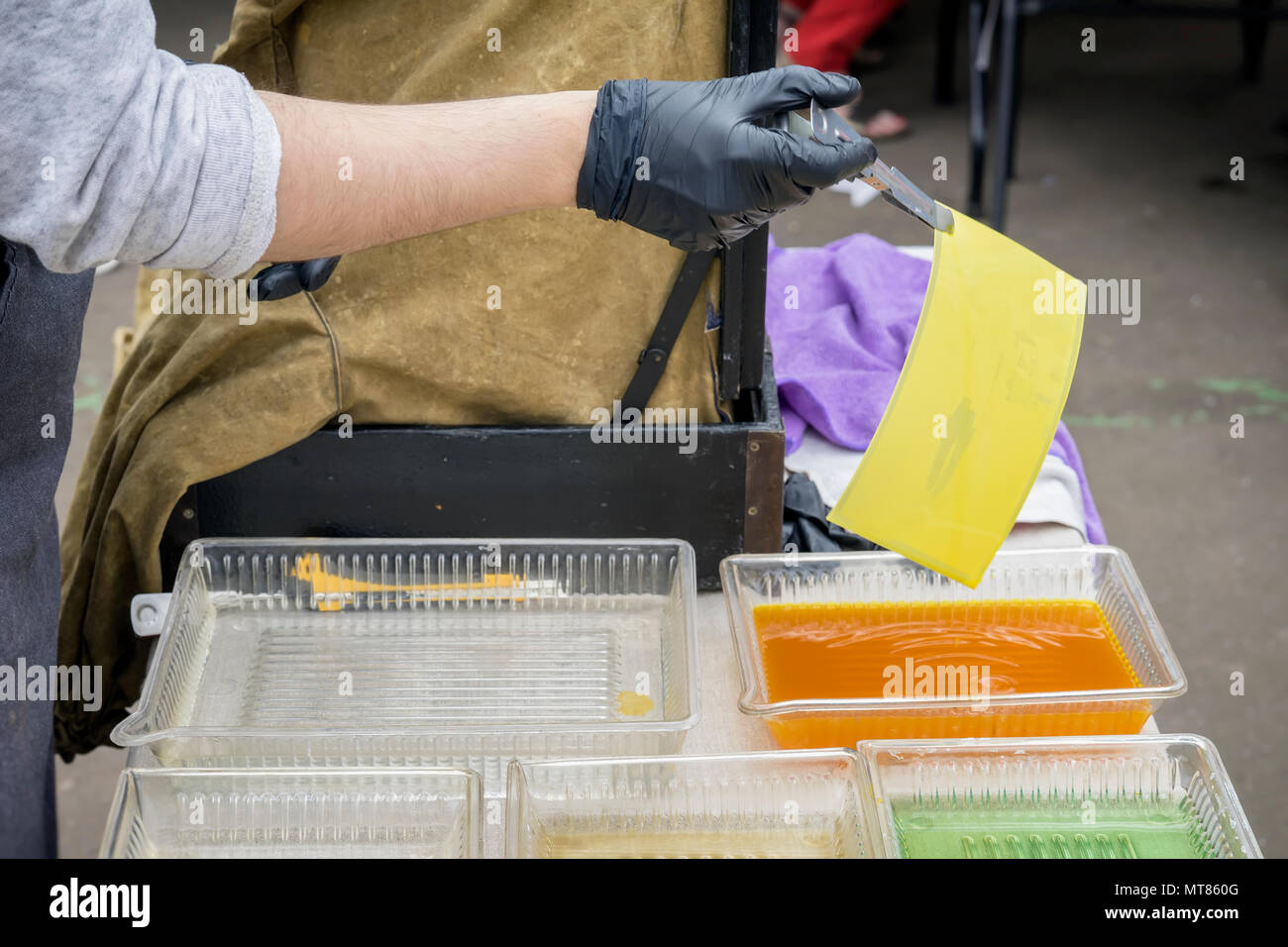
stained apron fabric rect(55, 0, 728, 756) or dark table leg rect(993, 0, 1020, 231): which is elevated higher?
dark table leg rect(993, 0, 1020, 231)

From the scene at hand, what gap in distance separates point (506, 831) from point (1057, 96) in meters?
4.65

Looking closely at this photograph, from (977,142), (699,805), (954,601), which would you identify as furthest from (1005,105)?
(699,805)

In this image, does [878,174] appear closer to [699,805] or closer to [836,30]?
[699,805]

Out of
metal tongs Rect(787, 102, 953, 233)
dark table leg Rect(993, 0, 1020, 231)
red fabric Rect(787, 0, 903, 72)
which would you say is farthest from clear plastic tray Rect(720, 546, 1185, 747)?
red fabric Rect(787, 0, 903, 72)

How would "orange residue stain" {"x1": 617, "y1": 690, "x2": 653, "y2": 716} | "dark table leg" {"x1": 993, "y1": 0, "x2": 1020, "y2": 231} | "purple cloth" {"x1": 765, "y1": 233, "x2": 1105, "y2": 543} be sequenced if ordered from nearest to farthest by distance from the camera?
1. "orange residue stain" {"x1": 617, "y1": 690, "x2": 653, "y2": 716}
2. "purple cloth" {"x1": 765, "y1": 233, "x2": 1105, "y2": 543}
3. "dark table leg" {"x1": 993, "y1": 0, "x2": 1020, "y2": 231}

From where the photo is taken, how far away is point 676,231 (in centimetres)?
103

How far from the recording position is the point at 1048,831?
1.00 metres

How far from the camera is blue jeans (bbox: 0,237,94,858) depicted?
1.00 metres

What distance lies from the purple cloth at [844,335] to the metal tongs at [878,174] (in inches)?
10.1

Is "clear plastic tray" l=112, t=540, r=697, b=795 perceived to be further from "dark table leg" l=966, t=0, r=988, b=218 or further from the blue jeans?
"dark table leg" l=966, t=0, r=988, b=218

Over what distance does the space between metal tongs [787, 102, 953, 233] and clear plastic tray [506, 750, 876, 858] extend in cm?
46

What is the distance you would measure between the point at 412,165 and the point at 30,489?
43cm
